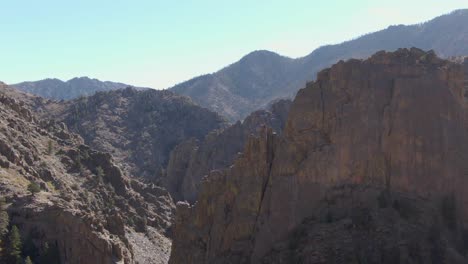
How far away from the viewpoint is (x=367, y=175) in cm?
4228

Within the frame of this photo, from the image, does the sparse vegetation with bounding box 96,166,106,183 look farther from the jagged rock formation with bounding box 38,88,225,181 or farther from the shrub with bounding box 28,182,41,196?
the jagged rock formation with bounding box 38,88,225,181

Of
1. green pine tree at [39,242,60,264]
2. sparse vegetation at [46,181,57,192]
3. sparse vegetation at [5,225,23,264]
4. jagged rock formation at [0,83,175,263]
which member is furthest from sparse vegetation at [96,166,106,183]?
sparse vegetation at [5,225,23,264]

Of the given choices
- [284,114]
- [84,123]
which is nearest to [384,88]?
[284,114]

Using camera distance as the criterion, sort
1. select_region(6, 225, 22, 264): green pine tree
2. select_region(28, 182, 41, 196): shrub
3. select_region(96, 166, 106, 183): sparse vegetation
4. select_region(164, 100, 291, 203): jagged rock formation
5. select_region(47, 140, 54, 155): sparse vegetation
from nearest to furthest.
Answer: select_region(6, 225, 22, 264): green pine tree
select_region(28, 182, 41, 196): shrub
select_region(47, 140, 54, 155): sparse vegetation
select_region(96, 166, 106, 183): sparse vegetation
select_region(164, 100, 291, 203): jagged rock formation

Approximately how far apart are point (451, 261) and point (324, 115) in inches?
524

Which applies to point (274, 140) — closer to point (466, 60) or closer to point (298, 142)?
point (298, 142)

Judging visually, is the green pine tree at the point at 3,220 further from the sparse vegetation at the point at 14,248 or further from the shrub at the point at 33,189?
the shrub at the point at 33,189

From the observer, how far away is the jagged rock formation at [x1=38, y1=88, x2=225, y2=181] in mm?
155250

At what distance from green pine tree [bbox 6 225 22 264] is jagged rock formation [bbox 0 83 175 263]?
112 inches

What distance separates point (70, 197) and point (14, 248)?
60.4ft

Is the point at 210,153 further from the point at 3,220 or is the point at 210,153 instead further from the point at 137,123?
the point at 3,220

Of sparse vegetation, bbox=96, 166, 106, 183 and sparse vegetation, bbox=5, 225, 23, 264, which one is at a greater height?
sparse vegetation, bbox=96, 166, 106, 183

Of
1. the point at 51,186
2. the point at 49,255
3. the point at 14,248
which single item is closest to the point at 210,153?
the point at 51,186

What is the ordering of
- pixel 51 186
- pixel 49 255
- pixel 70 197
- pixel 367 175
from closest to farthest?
pixel 367 175
pixel 49 255
pixel 70 197
pixel 51 186
